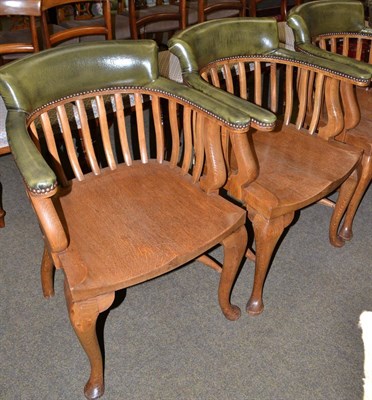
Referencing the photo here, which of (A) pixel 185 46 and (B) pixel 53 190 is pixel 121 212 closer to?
(B) pixel 53 190

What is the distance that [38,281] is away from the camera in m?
1.89

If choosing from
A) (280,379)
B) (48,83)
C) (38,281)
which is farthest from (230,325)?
(48,83)

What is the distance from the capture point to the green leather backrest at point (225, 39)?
159cm

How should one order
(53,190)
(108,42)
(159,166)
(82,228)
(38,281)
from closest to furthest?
(53,190)
(82,228)
(108,42)
(159,166)
(38,281)

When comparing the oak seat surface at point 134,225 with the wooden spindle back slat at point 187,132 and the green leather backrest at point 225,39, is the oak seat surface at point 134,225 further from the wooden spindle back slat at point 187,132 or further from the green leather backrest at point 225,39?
the green leather backrest at point 225,39

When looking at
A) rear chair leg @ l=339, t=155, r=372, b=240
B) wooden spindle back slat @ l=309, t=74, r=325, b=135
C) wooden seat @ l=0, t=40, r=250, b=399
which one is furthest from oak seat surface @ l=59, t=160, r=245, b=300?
rear chair leg @ l=339, t=155, r=372, b=240

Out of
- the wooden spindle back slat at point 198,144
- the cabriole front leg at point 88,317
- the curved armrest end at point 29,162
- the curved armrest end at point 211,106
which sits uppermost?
the curved armrest end at point 211,106

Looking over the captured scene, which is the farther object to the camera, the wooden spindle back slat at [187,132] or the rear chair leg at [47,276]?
the rear chair leg at [47,276]

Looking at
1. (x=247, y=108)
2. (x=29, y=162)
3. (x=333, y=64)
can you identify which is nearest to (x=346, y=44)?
(x=333, y=64)

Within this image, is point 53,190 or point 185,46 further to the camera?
point 185,46

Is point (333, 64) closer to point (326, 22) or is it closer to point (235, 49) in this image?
point (235, 49)

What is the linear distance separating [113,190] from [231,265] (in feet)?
1.52

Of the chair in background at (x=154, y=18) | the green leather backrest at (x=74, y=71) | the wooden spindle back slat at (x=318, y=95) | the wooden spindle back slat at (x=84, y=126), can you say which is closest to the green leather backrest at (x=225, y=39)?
the green leather backrest at (x=74, y=71)

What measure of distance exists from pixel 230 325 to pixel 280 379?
0.27m
